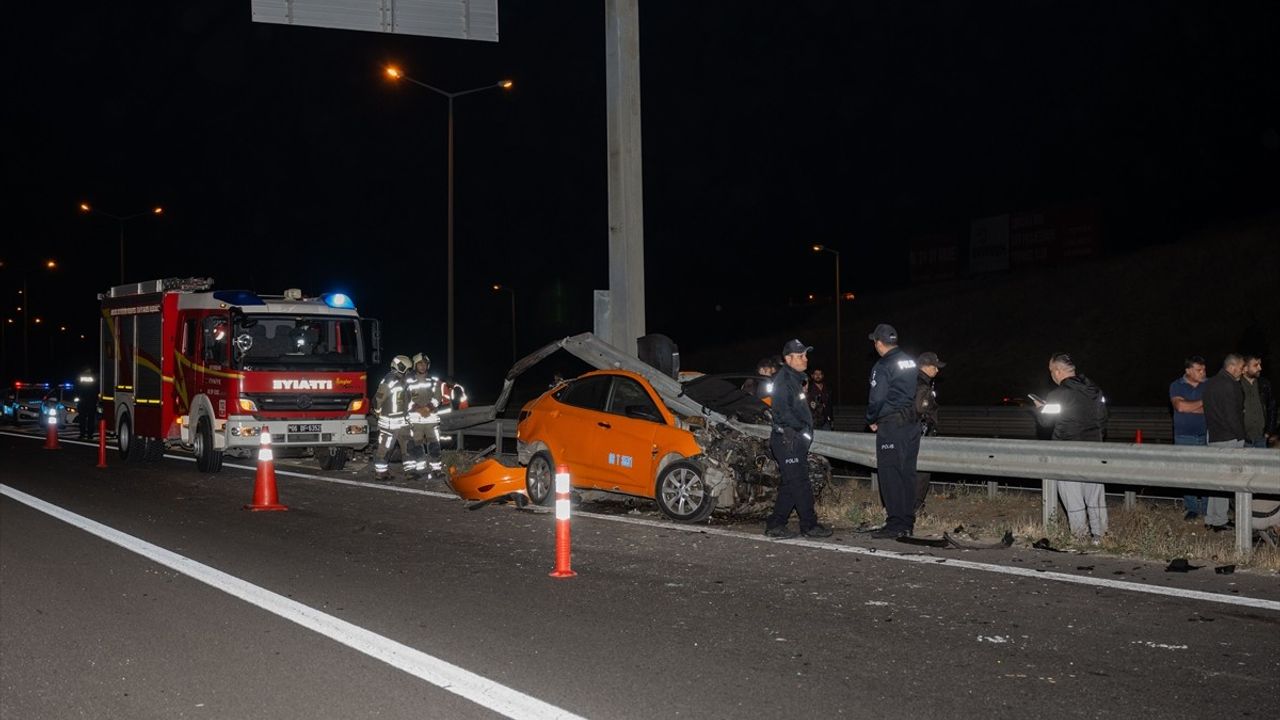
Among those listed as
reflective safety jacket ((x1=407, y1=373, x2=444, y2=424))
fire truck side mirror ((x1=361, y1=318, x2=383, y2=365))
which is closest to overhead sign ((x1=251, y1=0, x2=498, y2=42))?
reflective safety jacket ((x1=407, y1=373, x2=444, y2=424))

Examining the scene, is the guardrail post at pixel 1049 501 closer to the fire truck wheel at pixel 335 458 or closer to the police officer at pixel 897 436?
the police officer at pixel 897 436

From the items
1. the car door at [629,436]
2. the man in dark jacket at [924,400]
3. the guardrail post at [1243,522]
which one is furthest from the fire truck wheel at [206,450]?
the guardrail post at [1243,522]

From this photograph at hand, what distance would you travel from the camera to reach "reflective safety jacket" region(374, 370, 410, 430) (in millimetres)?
16641

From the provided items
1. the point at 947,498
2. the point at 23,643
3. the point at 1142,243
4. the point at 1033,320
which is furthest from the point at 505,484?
the point at 1142,243

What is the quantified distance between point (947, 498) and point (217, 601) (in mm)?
8478

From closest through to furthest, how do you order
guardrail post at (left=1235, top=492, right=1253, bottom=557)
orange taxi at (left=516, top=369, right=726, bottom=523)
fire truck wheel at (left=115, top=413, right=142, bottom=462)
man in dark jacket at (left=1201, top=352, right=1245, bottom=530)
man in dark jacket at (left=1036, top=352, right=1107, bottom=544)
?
guardrail post at (left=1235, top=492, right=1253, bottom=557) → man in dark jacket at (left=1036, top=352, right=1107, bottom=544) → man in dark jacket at (left=1201, top=352, right=1245, bottom=530) → orange taxi at (left=516, top=369, right=726, bottom=523) → fire truck wheel at (left=115, top=413, right=142, bottom=462)

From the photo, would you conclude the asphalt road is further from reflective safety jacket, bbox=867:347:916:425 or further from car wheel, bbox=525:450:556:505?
car wheel, bbox=525:450:556:505

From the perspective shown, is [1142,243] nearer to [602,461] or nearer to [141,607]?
[602,461]

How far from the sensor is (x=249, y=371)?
695 inches

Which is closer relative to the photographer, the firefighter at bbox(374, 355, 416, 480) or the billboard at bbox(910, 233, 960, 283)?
the firefighter at bbox(374, 355, 416, 480)

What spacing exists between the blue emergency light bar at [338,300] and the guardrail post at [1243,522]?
13.3 meters

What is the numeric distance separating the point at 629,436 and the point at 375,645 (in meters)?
5.71

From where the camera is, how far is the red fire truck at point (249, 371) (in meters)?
17.7

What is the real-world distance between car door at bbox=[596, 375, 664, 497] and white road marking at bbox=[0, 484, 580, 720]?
432 cm
